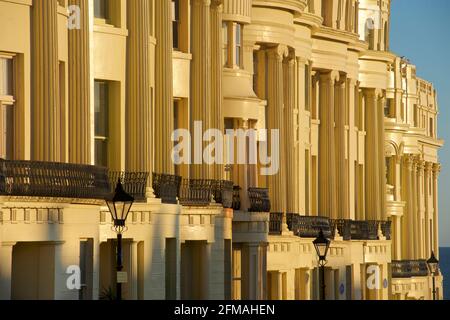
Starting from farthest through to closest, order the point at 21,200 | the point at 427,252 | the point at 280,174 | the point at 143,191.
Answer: the point at 427,252
the point at 280,174
the point at 143,191
the point at 21,200

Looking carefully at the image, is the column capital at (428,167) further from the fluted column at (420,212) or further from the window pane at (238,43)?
the window pane at (238,43)

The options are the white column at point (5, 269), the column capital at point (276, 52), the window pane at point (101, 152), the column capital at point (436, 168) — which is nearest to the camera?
the white column at point (5, 269)

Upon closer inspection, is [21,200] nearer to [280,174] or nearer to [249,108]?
[249,108]

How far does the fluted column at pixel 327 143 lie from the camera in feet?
297

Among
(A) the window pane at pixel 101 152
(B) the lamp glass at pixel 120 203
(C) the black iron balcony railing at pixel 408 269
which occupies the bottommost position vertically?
(C) the black iron balcony railing at pixel 408 269

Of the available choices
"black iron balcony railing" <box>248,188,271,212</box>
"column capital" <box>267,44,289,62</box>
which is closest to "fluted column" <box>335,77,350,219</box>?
"column capital" <box>267,44,289,62</box>

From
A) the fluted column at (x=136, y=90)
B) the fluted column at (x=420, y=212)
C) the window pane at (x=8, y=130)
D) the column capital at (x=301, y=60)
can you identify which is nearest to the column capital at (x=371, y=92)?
the column capital at (x=301, y=60)

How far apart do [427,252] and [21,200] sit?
307 ft

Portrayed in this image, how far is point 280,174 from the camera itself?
3091 inches

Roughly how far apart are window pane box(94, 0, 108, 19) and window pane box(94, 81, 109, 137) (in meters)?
1.72

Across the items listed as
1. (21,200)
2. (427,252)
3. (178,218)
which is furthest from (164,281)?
(427,252)

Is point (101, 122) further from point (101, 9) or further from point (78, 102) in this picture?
point (78, 102)

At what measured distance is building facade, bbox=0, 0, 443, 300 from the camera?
4728cm

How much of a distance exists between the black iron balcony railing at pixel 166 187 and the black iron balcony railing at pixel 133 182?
1.37 metres
